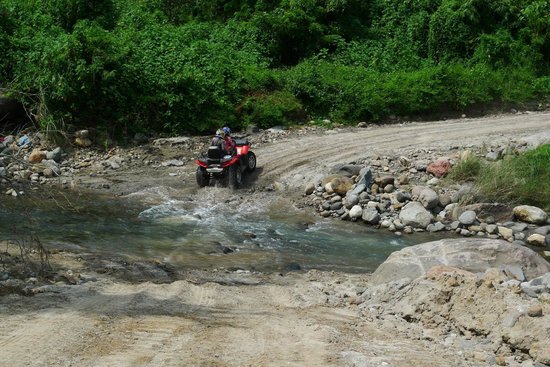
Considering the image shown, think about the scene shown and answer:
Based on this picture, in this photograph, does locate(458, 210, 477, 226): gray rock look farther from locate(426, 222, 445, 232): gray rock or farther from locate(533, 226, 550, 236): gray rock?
locate(533, 226, 550, 236): gray rock

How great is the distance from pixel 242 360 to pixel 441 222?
32.9ft

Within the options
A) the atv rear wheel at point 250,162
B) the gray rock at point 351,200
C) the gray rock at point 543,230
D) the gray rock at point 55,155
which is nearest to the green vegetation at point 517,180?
the gray rock at point 543,230

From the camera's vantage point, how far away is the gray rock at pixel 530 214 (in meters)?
15.4

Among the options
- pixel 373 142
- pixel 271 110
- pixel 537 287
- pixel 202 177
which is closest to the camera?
pixel 537 287

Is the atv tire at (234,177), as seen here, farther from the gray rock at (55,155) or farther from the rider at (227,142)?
the gray rock at (55,155)

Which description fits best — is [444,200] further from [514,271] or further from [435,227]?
[514,271]

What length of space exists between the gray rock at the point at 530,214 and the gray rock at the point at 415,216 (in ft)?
6.69

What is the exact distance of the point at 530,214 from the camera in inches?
610

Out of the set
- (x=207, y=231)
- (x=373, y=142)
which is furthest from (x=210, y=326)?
(x=373, y=142)

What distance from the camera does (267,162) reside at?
19.5 metres

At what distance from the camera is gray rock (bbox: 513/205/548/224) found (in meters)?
15.4

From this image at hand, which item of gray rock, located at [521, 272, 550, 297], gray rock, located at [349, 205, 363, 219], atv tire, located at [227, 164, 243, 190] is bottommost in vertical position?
gray rock, located at [349, 205, 363, 219]

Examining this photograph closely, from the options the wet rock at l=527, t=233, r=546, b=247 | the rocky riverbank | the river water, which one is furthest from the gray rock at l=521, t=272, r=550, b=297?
the wet rock at l=527, t=233, r=546, b=247

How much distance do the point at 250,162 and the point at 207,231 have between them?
439 centimetres
